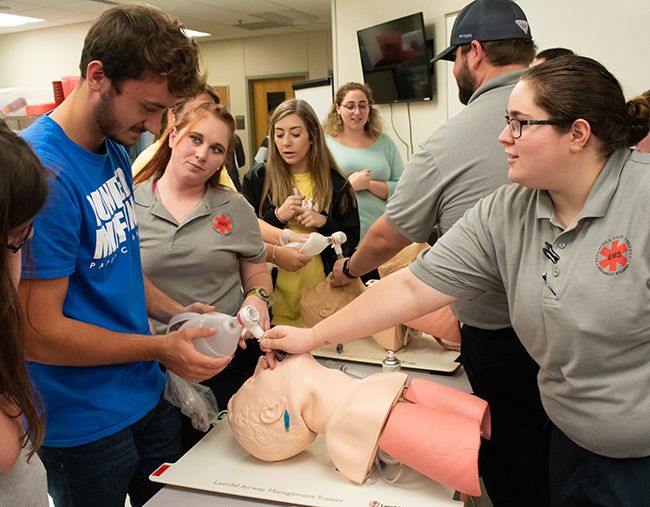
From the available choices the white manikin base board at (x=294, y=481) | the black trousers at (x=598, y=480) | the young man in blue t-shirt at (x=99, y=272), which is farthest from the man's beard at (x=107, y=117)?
the black trousers at (x=598, y=480)

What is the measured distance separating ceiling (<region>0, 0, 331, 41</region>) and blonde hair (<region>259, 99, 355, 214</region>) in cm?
404

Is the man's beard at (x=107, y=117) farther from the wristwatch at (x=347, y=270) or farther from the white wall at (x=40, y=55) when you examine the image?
the white wall at (x=40, y=55)

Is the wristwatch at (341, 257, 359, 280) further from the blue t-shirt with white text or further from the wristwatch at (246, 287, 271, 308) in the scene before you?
the blue t-shirt with white text

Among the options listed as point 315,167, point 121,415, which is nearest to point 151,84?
point 121,415

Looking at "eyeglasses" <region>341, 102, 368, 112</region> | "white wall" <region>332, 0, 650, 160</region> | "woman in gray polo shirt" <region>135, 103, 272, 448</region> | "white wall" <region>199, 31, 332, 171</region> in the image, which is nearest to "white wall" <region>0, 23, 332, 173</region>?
Result: "white wall" <region>199, 31, 332, 171</region>

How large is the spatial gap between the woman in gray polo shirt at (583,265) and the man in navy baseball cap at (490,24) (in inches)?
26.2

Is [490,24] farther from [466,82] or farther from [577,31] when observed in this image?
[577,31]

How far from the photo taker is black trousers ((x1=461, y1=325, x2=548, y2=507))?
1581 millimetres

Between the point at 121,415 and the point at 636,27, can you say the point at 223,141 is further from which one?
the point at 636,27

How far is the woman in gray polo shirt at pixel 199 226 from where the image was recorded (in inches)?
65.9

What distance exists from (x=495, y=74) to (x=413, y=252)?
82 cm

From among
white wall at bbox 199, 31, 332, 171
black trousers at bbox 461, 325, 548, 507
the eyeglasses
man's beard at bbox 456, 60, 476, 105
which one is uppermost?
white wall at bbox 199, 31, 332, 171

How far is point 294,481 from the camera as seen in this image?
1328mm

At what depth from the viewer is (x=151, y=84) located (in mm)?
1195
